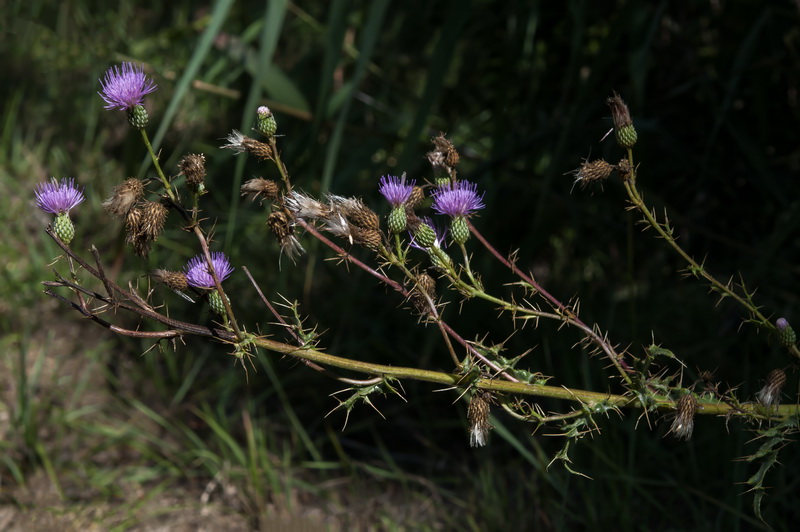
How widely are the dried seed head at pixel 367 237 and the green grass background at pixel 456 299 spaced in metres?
0.73

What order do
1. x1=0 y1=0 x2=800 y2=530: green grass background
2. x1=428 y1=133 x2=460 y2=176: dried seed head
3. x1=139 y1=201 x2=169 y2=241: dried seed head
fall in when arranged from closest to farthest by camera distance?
x1=139 y1=201 x2=169 y2=241: dried seed head, x1=428 y1=133 x2=460 y2=176: dried seed head, x1=0 y1=0 x2=800 y2=530: green grass background

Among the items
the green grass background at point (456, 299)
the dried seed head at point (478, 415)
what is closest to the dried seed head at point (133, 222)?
the dried seed head at point (478, 415)

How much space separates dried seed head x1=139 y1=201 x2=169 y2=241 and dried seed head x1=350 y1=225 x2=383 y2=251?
17cm

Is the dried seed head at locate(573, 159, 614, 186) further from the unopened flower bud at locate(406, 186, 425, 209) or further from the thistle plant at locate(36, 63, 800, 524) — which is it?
the unopened flower bud at locate(406, 186, 425, 209)

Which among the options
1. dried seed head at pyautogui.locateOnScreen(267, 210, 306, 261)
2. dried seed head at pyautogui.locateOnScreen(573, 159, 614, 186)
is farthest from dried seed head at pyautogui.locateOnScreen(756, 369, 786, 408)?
dried seed head at pyautogui.locateOnScreen(267, 210, 306, 261)

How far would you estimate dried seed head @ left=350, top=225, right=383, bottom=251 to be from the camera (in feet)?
2.94

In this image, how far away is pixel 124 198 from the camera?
0.87 m

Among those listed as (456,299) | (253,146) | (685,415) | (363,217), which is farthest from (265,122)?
(456,299)

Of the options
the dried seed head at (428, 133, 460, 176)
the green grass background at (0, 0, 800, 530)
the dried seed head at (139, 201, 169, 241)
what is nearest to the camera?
the dried seed head at (139, 201, 169, 241)

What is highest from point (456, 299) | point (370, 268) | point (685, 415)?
point (456, 299)

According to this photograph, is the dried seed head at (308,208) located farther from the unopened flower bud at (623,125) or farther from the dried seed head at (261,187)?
the unopened flower bud at (623,125)

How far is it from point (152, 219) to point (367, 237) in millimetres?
195

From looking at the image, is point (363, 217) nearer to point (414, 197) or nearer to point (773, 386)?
point (414, 197)

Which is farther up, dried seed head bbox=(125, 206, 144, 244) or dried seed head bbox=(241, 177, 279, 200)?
dried seed head bbox=(241, 177, 279, 200)
